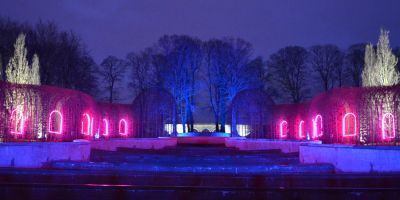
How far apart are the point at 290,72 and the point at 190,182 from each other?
115 ft

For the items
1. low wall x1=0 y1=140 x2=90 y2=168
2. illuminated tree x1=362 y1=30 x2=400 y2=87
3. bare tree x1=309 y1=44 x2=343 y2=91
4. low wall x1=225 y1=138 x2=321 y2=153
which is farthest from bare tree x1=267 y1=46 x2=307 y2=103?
low wall x1=0 y1=140 x2=90 y2=168

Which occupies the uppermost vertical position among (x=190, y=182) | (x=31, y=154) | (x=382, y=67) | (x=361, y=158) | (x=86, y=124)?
(x=382, y=67)

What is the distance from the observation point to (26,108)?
21953 mm

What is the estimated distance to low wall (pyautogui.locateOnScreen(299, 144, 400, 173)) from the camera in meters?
13.7

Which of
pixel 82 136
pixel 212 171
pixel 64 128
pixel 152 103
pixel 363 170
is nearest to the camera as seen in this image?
pixel 363 170

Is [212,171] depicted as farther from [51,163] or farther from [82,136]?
[82,136]

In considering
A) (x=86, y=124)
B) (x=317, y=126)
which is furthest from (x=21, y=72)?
(x=317, y=126)

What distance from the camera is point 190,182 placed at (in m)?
13.2

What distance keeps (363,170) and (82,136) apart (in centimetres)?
1909

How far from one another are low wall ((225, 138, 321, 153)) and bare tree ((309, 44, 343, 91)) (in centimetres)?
1561

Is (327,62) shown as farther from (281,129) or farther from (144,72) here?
(144,72)

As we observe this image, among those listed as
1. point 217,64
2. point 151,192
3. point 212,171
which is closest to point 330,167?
point 212,171

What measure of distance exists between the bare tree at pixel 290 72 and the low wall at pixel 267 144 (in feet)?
40.4

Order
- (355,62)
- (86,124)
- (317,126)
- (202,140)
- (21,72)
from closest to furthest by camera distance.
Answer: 1. (21,72)
2. (317,126)
3. (86,124)
4. (202,140)
5. (355,62)
